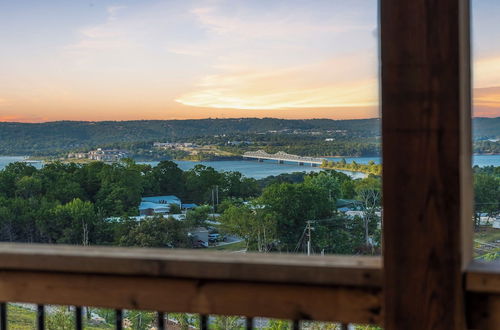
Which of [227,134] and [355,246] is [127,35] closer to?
[227,134]

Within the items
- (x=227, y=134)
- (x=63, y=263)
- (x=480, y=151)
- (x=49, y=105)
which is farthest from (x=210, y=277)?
(x=49, y=105)

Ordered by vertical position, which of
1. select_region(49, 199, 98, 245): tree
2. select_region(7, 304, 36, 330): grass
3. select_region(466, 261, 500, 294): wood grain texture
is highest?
select_region(466, 261, 500, 294): wood grain texture

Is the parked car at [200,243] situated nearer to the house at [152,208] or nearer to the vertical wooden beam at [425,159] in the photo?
the house at [152,208]

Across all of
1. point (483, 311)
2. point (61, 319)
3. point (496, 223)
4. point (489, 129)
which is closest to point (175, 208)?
point (61, 319)

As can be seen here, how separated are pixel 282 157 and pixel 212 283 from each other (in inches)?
92.6

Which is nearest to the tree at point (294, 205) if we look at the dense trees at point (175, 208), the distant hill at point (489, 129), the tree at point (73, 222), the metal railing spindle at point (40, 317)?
the dense trees at point (175, 208)

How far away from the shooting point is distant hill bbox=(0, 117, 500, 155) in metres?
3.76

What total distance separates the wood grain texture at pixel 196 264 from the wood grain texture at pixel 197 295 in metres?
0.02

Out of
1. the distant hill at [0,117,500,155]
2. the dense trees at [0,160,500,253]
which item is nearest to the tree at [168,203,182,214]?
the dense trees at [0,160,500,253]

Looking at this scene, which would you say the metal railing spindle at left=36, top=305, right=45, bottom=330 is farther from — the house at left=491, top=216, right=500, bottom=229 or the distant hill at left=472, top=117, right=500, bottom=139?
the house at left=491, top=216, right=500, bottom=229

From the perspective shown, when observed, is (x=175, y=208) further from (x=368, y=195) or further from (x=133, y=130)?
(x=368, y=195)

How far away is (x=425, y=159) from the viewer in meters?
0.87

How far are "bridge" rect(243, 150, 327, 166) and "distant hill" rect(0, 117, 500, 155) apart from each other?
25 centimetres

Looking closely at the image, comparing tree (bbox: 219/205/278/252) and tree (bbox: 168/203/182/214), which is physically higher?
tree (bbox: 168/203/182/214)
